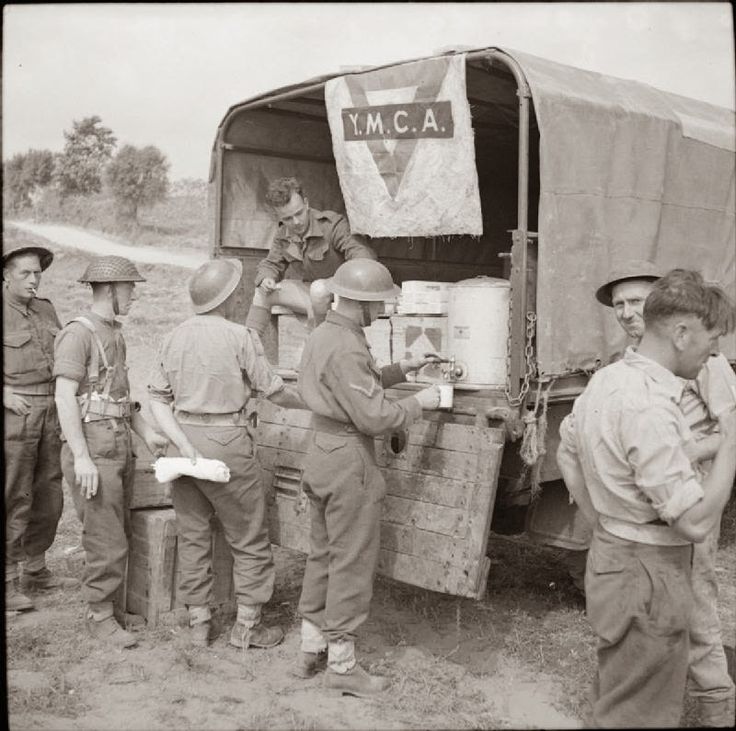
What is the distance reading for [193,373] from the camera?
15.3ft

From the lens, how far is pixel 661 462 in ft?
8.82

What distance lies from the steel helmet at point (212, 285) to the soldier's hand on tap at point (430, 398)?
3.90 ft

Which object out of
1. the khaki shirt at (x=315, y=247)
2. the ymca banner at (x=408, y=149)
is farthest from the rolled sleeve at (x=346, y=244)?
the ymca banner at (x=408, y=149)

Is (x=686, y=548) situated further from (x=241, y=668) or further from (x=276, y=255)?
(x=276, y=255)

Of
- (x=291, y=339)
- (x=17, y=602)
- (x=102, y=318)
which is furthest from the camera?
(x=291, y=339)

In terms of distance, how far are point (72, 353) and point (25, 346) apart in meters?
0.96

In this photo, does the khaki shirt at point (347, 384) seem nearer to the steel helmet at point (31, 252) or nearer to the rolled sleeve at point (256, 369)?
the rolled sleeve at point (256, 369)

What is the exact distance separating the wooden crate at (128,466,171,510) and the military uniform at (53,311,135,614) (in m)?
0.28

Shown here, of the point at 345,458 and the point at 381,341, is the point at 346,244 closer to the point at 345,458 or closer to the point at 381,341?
the point at 381,341

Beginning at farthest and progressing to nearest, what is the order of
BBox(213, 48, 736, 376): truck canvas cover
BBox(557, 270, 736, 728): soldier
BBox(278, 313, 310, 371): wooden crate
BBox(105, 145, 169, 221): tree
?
1. BBox(105, 145, 169, 221): tree
2. BBox(278, 313, 310, 371): wooden crate
3. BBox(213, 48, 736, 376): truck canvas cover
4. BBox(557, 270, 736, 728): soldier

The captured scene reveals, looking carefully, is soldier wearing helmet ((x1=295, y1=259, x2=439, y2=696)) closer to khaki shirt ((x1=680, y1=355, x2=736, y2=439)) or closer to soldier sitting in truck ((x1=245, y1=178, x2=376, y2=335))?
khaki shirt ((x1=680, y1=355, x2=736, y2=439))

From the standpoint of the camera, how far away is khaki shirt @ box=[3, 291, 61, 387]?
548 centimetres

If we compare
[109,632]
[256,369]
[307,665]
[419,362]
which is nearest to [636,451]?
[419,362]

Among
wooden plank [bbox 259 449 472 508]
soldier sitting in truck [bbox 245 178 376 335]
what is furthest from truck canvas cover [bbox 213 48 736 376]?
wooden plank [bbox 259 449 472 508]
